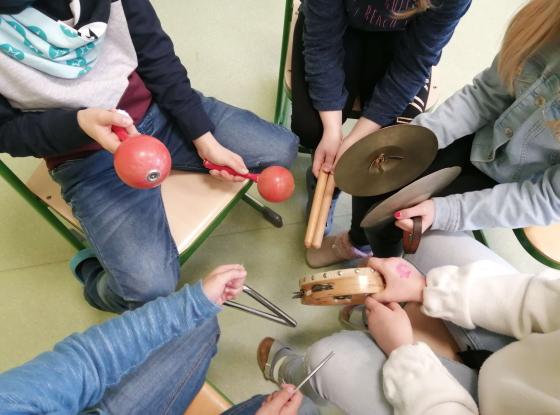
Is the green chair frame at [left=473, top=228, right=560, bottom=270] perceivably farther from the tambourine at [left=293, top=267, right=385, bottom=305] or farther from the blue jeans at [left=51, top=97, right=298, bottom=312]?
the blue jeans at [left=51, top=97, right=298, bottom=312]

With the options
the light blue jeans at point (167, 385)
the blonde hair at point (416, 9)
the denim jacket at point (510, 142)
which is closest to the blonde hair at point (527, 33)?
the denim jacket at point (510, 142)

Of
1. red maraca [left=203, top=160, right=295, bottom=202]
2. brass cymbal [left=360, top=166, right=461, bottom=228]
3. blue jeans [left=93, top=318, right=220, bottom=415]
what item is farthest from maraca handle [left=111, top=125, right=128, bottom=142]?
brass cymbal [left=360, top=166, right=461, bottom=228]

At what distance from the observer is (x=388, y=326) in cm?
66

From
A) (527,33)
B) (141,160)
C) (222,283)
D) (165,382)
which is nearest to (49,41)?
(141,160)

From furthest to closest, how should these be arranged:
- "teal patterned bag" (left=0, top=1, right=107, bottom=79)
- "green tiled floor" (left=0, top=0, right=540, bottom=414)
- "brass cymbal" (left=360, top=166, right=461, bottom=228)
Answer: "green tiled floor" (left=0, top=0, right=540, bottom=414) → "brass cymbal" (left=360, top=166, right=461, bottom=228) → "teal patterned bag" (left=0, top=1, right=107, bottom=79)

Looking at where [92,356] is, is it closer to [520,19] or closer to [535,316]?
[535,316]

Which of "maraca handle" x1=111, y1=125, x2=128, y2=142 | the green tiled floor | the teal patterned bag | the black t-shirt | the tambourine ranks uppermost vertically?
the black t-shirt

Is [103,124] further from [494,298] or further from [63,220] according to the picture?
[494,298]

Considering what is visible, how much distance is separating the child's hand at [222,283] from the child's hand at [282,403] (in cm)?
18

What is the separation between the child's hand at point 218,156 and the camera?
0.82 meters

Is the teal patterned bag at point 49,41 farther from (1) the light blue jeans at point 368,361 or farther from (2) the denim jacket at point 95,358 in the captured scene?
(1) the light blue jeans at point 368,361

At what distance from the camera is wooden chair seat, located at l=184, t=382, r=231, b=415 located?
0.68 metres

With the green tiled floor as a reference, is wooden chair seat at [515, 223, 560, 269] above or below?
above

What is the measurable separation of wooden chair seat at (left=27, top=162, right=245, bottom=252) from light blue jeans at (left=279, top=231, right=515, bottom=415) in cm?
33
